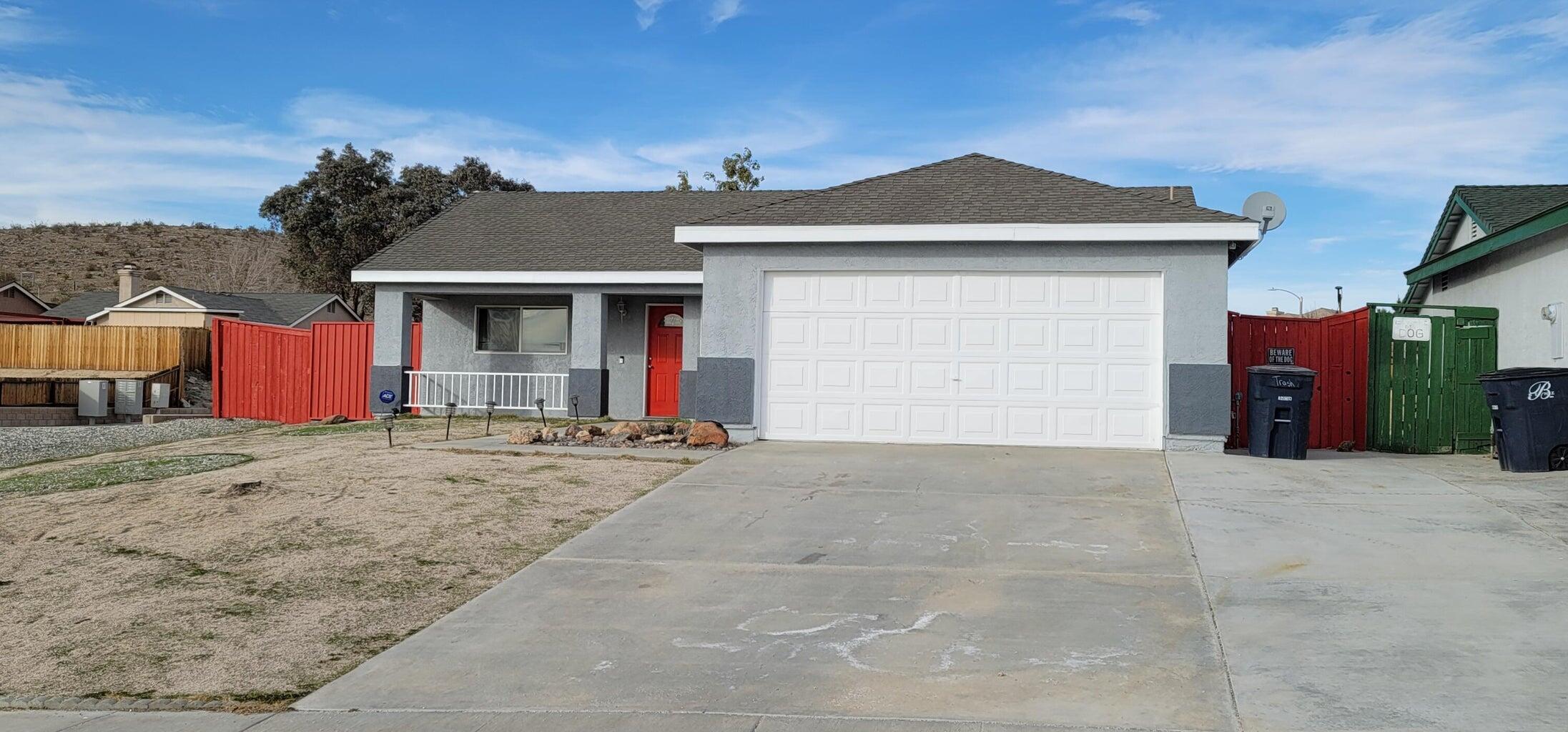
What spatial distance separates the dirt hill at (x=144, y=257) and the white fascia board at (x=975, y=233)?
5230 centimetres

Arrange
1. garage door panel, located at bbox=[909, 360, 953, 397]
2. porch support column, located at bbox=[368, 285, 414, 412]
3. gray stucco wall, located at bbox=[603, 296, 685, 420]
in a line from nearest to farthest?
garage door panel, located at bbox=[909, 360, 953, 397], porch support column, located at bbox=[368, 285, 414, 412], gray stucco wall, located at bbox=[603, 296, 685, 420]

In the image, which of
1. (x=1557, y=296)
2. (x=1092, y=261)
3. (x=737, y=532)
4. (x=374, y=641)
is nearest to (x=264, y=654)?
(x=374, y=641)

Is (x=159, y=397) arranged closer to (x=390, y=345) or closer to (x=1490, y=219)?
(x=390, y=345)

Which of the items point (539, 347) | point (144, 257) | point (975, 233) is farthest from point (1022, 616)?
point (144, 257)

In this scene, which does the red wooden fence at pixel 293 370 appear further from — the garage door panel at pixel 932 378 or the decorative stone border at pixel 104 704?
the decorative stone border at pixel 104 704

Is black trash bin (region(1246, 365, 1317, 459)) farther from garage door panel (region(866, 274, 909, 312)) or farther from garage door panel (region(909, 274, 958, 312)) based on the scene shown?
garage door panel (region(866, 274, 909, 312))

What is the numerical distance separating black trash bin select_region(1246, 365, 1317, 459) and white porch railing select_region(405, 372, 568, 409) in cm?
1168

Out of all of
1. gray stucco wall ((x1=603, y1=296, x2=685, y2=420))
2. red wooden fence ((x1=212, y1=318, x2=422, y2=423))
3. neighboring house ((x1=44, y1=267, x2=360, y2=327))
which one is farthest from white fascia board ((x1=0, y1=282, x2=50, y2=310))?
gray stucco wall ((x1=603, y1=296, x2=685, y2=420))

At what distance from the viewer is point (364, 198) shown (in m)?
37.2

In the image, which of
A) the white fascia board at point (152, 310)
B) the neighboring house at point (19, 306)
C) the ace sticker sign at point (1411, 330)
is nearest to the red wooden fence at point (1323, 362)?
the ace sticker sign at point (1411, 330)

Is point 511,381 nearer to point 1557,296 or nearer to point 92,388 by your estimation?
point 92,388

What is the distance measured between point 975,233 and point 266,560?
28.0 ft

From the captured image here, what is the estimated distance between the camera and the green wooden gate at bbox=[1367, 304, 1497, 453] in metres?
14.1

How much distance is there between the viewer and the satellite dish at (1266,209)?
14523mm
